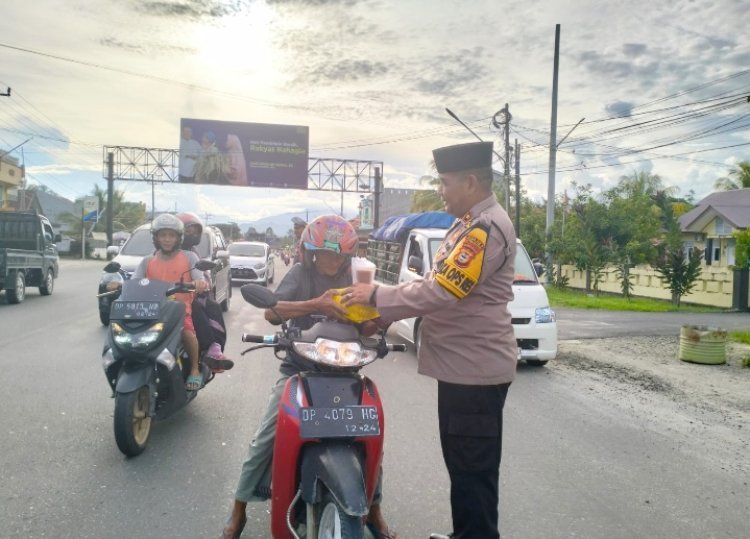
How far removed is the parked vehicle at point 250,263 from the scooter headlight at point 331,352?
17454 mm

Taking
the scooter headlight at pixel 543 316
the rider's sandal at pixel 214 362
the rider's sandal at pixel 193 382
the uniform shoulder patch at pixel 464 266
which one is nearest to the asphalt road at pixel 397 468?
the rider's sandal at pixel 193 382

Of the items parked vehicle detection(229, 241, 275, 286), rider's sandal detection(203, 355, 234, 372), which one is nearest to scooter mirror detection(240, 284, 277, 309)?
rider's sandal detection(203, 355, 234, 372)

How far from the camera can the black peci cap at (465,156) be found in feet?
9.53

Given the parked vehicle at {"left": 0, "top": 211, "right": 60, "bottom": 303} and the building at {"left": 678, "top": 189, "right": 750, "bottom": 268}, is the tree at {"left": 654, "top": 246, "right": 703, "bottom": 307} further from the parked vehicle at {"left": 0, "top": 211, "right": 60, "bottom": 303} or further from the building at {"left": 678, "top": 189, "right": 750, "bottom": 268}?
the parked vehicle at {"left": 0, "top": 211, "right": 60, "bottom": 303}

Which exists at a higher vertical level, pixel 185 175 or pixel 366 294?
pixel 185 175

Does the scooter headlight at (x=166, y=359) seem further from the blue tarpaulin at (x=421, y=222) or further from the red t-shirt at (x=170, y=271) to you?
the blue tarpaulin at (x=421, y=222)

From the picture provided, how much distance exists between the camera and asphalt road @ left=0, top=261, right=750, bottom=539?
3605 millimetres

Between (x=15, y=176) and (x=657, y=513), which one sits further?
(x=15, y=176)

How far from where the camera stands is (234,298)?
710 inches

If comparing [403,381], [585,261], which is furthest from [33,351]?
[585,261]

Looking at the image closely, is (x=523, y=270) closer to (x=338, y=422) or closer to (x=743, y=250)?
(x=338, y=422)

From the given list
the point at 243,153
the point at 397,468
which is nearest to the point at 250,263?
the point at 243,153

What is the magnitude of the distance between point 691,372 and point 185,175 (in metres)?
30.3

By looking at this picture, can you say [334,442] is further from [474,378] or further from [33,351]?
[33,351]
